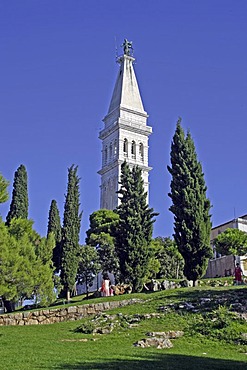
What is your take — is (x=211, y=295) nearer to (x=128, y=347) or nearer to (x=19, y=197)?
(x=128, y=347)

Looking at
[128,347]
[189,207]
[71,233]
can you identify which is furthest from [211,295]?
[71,233]

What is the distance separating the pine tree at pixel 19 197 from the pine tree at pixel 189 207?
16.5 meters

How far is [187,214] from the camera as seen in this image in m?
35.2

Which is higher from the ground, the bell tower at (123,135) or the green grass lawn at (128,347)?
the bell tower at (123,135)

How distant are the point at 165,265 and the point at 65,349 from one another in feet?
119

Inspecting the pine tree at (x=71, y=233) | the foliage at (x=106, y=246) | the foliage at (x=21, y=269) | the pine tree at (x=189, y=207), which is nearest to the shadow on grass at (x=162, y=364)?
the foliage at (x=21, y=269)

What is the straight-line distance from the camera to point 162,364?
42.6ft

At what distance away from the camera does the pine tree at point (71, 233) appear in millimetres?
43281

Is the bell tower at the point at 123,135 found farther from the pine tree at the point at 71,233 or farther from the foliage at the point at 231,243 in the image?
the pine tree at the point at 71,233

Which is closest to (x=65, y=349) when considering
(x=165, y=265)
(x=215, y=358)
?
(x=215, y=358)

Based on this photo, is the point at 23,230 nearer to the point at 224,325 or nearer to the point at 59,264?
the point at 224,325

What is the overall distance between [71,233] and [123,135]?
48.9 m

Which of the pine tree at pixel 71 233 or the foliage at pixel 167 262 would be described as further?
the foliage at pixel 167 262

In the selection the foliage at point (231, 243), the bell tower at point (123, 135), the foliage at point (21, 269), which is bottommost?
the foliage at point (21, 269)
